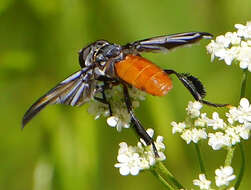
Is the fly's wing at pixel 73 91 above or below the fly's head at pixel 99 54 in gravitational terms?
below

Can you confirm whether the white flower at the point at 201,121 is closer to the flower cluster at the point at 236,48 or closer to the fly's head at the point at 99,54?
the flower cluster at the point at 236,48

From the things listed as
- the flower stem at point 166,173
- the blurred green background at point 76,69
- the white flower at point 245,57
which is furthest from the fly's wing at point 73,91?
the blurred green background at point 76,69

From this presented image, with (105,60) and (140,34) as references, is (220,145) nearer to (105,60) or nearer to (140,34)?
(105,60)

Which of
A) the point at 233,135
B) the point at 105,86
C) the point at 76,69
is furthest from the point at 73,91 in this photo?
the point at 76,69

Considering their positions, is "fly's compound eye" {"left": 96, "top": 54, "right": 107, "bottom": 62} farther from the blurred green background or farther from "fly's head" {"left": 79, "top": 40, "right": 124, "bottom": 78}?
the blurred green background

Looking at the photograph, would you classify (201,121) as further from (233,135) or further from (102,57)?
(102,57)

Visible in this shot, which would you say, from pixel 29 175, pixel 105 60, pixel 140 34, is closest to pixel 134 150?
pixel 105 60
